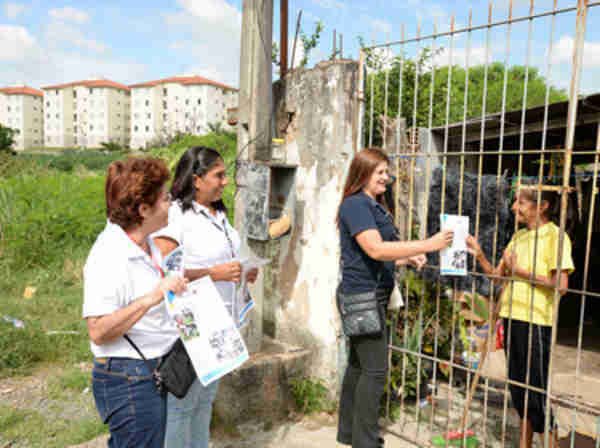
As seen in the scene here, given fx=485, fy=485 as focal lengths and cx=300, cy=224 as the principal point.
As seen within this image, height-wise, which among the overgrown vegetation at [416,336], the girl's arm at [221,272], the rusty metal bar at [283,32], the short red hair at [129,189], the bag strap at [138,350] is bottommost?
the overgrown vegetation at [416,336]

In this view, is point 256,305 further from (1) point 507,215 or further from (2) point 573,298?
(2) point 573,298

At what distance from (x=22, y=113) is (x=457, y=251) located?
9249 cm

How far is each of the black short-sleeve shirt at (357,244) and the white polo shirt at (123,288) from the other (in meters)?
1.11

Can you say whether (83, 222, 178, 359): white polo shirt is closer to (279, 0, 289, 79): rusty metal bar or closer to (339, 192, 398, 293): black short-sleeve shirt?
(339, 192, 398, 293): black short-sleeve shirt

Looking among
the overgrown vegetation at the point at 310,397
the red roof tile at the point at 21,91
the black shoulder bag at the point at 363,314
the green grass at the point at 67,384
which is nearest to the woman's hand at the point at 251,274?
the black shoulder bag at the point at 363,314

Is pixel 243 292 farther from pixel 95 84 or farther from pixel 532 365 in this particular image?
pixel 95 84

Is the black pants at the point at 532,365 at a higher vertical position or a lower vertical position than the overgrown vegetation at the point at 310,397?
higher

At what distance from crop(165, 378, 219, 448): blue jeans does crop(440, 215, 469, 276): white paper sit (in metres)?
1.40

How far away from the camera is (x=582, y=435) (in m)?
3.08

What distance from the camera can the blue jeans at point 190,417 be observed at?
2162 millimetres

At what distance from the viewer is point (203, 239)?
230 cm

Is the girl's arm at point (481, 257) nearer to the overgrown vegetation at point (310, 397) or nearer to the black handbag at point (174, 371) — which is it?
the overgrown vegetation at point (310, 397)

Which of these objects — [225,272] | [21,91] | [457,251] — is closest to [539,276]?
[457,251]

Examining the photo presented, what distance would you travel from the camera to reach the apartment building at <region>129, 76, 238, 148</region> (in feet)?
236
